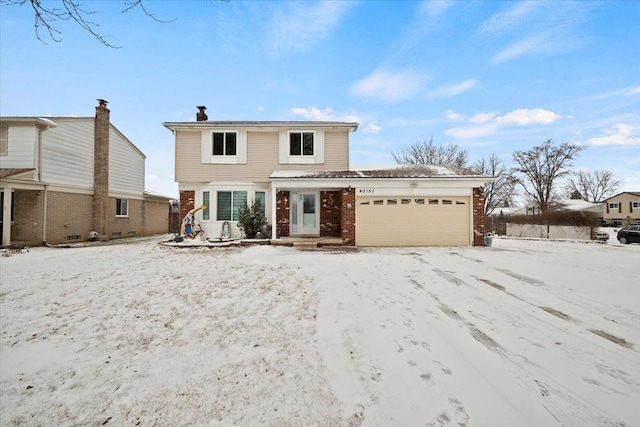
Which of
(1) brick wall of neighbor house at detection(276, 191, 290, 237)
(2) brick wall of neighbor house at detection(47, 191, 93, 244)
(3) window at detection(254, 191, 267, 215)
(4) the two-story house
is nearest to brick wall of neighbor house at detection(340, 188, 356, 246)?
(4) the two-story house

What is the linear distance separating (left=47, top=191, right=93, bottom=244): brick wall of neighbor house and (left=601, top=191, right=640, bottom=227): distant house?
5526 centimetres

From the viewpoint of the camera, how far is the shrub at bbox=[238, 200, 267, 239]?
13.7 m

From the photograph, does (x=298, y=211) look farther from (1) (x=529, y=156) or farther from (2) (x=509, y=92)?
(1) (x=529, y=156)

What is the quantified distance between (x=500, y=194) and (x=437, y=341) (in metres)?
38.8

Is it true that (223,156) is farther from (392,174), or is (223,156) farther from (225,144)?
(392,174)

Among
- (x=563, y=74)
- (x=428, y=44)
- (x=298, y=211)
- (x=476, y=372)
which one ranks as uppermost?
(x=428, y=44)

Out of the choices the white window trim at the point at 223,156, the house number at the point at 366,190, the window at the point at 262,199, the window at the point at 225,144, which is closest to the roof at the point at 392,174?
the house number at the point at 366,190

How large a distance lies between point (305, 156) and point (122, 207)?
1362 centimetres

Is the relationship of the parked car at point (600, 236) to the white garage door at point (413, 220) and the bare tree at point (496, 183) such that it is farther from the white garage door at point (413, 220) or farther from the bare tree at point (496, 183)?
the bare tree at point (496, 183)

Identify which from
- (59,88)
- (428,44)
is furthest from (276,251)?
(428,44)

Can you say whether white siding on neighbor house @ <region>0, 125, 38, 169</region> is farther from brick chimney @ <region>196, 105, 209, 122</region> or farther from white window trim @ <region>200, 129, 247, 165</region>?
white window trim @ <region>200, 129, 247, 165</region>

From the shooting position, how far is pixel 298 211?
14.4 metres

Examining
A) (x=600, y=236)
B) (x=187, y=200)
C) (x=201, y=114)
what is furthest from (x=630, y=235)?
(x=201, y=114)

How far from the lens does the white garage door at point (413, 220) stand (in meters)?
12.5
